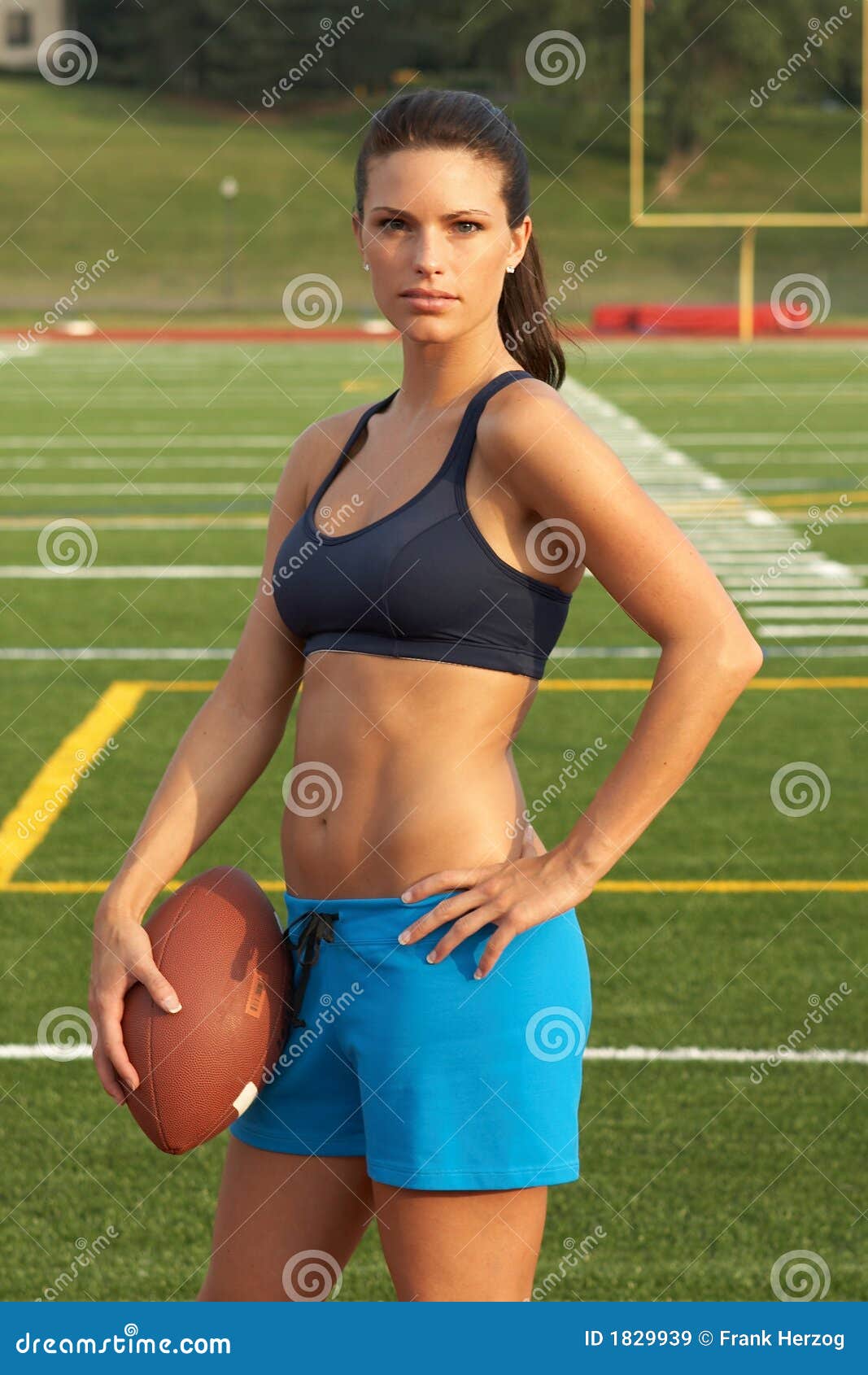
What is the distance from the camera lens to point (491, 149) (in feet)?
7.36

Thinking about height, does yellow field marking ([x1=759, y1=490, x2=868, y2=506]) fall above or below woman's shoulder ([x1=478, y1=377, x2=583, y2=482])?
below

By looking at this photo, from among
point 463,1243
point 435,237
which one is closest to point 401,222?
point 435,237

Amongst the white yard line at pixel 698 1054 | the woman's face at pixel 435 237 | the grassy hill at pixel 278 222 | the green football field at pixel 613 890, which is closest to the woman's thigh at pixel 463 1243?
the woman's face at pixel 435 237

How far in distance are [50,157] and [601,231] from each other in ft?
63.9

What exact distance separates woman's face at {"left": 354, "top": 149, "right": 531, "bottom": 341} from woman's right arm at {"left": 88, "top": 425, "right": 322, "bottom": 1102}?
0.91 ft

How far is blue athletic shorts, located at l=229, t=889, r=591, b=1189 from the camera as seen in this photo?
220 cm

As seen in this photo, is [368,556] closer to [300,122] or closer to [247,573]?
[247,573]

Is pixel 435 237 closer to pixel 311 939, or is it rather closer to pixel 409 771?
pixel 409 771

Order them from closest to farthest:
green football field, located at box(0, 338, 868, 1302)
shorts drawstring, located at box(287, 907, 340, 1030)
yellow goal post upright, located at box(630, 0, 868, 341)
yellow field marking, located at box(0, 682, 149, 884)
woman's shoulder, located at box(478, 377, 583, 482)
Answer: woman's shoulder, located at box(478, 377, 583, 482)
shorts drawstring, located at box(287, 907, 340, 1030)
green football field, located at box(0, 338, 868, 1302)
yellow field marking, located at box(0, 682, 149, 884)
yellow goal post upright, located at box(630, 0, 868, 341)

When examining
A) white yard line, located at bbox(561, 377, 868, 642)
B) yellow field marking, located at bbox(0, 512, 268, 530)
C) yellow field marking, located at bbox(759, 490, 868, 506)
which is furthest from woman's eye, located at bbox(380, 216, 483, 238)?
yellow field marking, located at bbox(759, 490, 868, 506)

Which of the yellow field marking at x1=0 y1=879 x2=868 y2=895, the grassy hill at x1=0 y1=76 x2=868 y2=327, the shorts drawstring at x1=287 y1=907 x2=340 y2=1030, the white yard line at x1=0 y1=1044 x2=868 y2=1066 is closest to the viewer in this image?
the shorts drawstring at x1=287 y1=907 x2=340 y2=1030

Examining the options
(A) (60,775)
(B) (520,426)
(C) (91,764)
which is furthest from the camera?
(C) (91,764)

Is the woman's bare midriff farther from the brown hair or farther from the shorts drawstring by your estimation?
the brown hair

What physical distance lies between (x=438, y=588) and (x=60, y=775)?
5791mm
